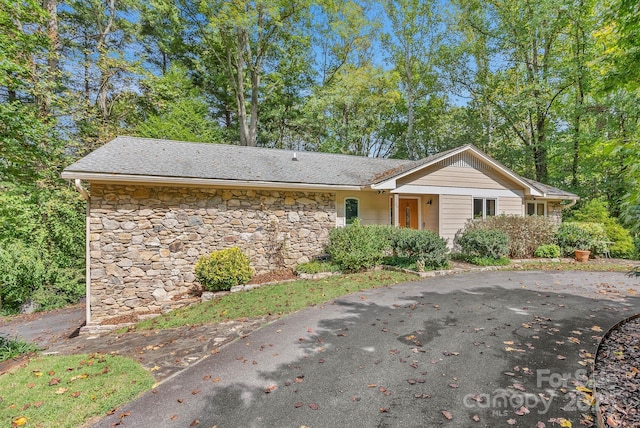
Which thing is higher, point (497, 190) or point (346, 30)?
point (346, 30)

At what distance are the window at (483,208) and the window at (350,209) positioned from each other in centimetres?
541

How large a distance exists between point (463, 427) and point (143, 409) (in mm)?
3364

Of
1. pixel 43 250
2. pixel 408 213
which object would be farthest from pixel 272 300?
pixel 43 250

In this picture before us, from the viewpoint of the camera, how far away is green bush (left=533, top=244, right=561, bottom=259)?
39.6 feet

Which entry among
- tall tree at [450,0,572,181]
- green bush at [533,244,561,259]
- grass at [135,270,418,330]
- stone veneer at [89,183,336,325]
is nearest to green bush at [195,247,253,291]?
grass at [135,270,418,330]

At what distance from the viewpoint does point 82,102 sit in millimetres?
13406

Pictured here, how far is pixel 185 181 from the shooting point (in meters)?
8.42

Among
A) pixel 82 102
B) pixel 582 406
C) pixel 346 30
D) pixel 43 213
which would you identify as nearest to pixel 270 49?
pixel 346 30

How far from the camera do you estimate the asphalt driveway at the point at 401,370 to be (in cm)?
307

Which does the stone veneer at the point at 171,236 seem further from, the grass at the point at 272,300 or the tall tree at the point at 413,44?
the tall tree at the point at 413,44

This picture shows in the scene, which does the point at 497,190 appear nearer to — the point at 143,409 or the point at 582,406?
the point at 582,406

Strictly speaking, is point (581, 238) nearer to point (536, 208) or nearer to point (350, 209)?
point (536, 208)

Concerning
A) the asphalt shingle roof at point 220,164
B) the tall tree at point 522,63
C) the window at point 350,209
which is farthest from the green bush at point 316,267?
the tall tree at point 522,63

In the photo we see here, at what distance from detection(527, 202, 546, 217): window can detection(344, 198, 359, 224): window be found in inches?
374
